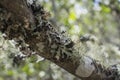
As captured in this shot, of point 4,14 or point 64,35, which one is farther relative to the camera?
point 64,35

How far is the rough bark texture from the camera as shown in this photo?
4.12 feet

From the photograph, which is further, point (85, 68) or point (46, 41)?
point (85, 68)

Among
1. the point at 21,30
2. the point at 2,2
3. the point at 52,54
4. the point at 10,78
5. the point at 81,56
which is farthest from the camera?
the point at 10,78

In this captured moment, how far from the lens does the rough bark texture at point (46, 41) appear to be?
1256 mm

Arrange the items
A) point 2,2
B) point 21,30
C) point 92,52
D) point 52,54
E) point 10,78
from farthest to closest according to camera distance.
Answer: point 10,78, point 92,52, point 52,54, point 21,30, point 2,2

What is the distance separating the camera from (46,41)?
1.37 m

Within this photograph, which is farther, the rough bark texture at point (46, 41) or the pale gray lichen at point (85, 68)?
the pale gray lichen at point (85, 68)

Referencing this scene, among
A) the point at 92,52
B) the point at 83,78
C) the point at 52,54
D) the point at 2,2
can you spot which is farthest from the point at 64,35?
the point at 92,52

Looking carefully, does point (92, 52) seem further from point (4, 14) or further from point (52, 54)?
point (4, 14)

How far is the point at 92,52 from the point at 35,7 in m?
0.96

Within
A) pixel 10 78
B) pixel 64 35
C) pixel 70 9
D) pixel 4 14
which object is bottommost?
pixel 4 14

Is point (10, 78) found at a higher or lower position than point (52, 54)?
higher

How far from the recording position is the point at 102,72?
1.58 metres

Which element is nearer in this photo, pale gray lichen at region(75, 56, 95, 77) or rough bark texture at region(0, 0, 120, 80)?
rough bark texture at region(0, 0, 120, 80)
